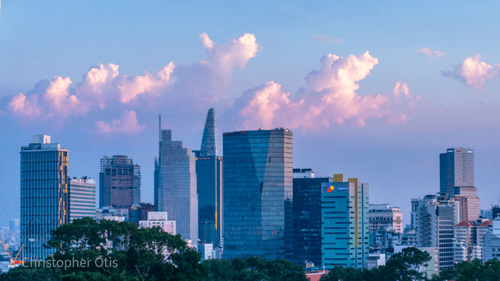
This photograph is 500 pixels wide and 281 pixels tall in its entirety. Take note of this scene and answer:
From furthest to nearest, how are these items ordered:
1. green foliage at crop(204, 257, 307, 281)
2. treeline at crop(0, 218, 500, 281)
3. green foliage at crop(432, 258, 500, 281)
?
green foliage at crop(204, 257, 307, 281) < green foliage at crop(432, 258, 500, 281) < treeline at crop(0, 218, 500, 281)

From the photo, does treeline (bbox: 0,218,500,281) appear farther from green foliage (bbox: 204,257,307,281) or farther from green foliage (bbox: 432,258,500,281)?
green foliage (bbox: 204,257,307,281)

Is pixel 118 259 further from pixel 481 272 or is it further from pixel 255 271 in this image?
pixel 481 272

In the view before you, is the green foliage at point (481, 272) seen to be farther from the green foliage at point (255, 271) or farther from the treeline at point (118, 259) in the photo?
the green foliage at point (255, 271)

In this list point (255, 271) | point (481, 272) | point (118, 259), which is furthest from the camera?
point (255, 271)

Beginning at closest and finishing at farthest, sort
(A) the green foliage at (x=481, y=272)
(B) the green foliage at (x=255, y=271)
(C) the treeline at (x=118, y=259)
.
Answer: (C) the treeline at (x=118, y=259) → (A) the green foliage at (x=481, y=272) → (B) the green foliage at (x=255, y=271)

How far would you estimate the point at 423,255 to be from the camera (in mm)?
148500

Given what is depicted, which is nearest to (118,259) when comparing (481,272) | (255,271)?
(255,271)

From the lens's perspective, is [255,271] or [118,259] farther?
[255,271]

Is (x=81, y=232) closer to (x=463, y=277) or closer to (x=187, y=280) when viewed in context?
(x=187, y=280)

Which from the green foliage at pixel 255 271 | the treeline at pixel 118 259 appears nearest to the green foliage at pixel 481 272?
the treeline at pixel 118 259

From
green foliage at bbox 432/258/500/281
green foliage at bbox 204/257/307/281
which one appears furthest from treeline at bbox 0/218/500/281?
green foliage at bbox 204/257/307/281

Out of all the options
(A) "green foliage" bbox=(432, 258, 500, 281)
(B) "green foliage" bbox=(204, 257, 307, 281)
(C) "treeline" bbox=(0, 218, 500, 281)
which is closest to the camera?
(C) "treeline" bbox=(0, 218, 500, 281)

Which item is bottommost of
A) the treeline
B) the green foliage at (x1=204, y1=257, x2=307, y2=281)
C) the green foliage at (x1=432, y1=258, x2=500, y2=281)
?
the green foliage at (x1=204, y1=257, x2=307, y2=281)

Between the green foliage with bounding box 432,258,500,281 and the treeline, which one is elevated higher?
the treeline
